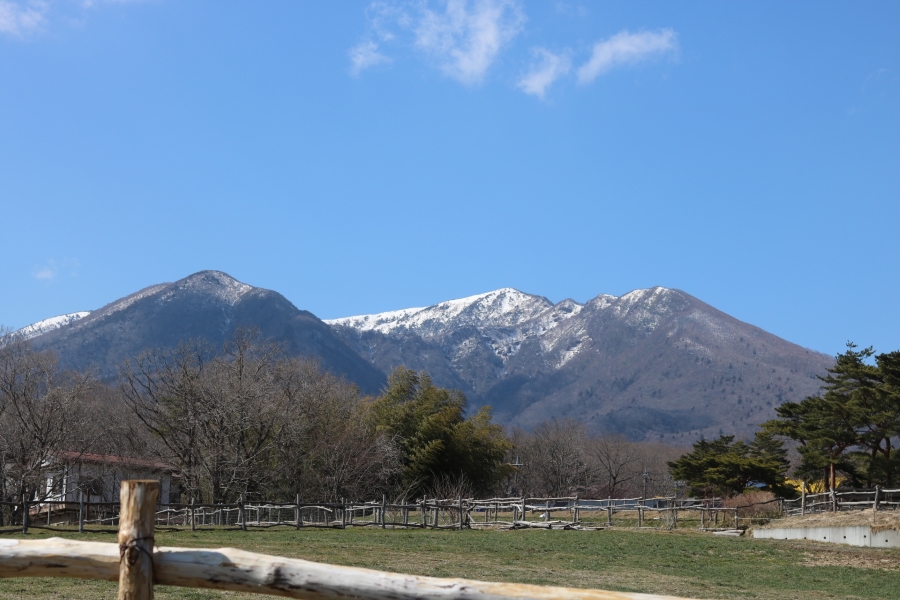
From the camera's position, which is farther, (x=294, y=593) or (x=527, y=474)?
(x=527, y=474)

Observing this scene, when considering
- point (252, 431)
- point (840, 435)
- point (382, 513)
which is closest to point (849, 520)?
point (840, 435)

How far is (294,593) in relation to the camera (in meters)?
4.36

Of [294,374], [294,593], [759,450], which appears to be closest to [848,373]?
[759,450]

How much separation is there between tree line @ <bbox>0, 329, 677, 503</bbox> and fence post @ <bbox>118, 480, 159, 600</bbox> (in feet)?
122

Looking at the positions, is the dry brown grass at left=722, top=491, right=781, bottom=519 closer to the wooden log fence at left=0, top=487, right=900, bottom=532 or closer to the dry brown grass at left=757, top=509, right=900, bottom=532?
the wooden log fence at left=0, top=487, right=900, bottom=532

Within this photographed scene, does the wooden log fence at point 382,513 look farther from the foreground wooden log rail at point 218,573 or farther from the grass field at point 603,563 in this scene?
the foreground wooden log rail at point 218,573

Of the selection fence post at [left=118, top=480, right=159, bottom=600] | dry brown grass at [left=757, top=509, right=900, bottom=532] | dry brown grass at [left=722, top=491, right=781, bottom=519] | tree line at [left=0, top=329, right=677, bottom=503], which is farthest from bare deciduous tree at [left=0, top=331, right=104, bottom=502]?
fence post at [left=118, top=480, right=159, bottom=600]

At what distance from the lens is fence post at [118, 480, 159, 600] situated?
4508mm

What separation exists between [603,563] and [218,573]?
1834cm

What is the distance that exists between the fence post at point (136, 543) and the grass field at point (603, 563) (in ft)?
21.9

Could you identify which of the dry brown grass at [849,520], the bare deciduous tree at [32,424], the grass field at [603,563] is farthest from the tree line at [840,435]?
the bare deciduous tree at [32,424]

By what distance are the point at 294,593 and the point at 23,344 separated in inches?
2081

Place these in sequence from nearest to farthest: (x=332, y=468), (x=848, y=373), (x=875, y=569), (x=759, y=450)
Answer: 1. (x=875, y=569)
2. (x=848, y=373)
3. (x=332, y=468)
4. (x=759, y=450)

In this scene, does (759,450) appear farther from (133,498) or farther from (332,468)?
(133,498)
